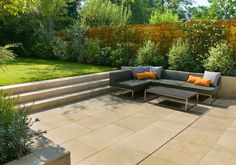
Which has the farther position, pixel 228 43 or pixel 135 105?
pixel 228 43

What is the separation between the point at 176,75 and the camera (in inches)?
282

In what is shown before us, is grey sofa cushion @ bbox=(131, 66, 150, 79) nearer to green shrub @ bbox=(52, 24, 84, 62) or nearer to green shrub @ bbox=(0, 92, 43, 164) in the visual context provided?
green shrub @ bbox=(52, 24, 84, 62)

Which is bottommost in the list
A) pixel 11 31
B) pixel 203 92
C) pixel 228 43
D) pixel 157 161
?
pixel 157 161

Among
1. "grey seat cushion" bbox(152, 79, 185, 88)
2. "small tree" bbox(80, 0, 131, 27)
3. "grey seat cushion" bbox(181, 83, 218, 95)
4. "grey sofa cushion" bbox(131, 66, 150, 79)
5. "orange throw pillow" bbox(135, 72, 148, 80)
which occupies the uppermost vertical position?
"small tree" bbox(80, 0, 131, 27)

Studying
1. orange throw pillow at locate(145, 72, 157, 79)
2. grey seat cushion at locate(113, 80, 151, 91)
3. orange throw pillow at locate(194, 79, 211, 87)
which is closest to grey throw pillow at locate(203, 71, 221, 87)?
orange throw pillow at locate(194, 79, 211, 87)

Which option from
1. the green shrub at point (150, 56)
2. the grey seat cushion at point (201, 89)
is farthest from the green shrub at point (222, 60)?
the green shrub at point (150, 56)

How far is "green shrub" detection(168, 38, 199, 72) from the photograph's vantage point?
24.5 feet

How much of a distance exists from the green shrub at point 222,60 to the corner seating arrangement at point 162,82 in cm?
50

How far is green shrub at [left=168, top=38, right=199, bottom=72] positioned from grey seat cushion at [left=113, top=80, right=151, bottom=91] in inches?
57.7

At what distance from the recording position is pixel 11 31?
1505 centimetres

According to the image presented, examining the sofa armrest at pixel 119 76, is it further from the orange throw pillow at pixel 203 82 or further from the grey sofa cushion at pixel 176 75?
the orange throw pillow at pixel 203 82

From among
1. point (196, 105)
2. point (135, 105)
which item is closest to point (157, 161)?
point (135, 105)

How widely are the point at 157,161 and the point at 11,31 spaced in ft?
49.7

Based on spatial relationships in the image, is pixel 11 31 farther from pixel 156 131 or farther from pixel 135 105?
pixel 156 131
